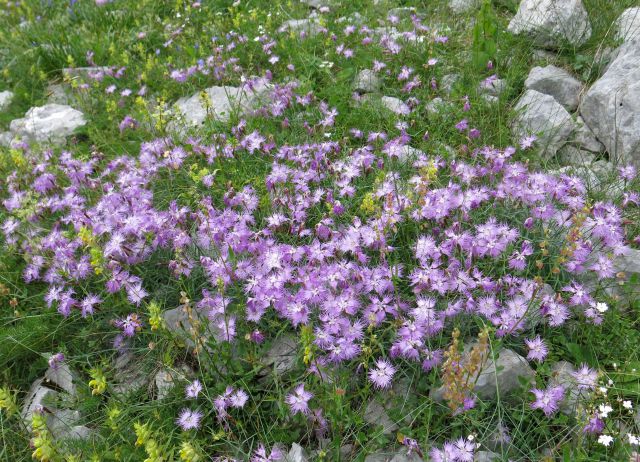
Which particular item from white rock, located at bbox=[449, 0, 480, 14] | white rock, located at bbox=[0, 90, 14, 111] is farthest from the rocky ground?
white rock, located at bbox=[0, 90, 14, 111]

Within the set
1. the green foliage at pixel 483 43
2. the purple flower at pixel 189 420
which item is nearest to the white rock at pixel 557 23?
the green foliage at pixel 483 43

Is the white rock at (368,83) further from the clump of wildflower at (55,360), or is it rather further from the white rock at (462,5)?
the clump of wildflower at (55,360)

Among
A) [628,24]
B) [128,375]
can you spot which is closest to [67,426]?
[128,375]

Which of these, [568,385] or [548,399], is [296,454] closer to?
[548,399]

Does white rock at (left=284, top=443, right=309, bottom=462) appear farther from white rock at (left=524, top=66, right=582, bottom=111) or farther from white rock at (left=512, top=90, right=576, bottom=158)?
white rock at (left=524, top=66, right=582, bottom=111)

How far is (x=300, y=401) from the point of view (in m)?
2.76

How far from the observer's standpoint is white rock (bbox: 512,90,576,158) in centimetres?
440

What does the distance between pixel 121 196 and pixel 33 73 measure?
3.77 metres

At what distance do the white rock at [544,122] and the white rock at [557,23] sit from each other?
98 cm

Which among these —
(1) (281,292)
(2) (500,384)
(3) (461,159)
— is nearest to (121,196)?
(1) (281,292)

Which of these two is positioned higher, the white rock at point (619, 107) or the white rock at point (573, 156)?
the white rock at point (619, 107)

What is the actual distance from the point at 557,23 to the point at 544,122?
1.42 meters

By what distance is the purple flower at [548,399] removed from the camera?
8.63 ft

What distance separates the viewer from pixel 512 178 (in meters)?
3.72
